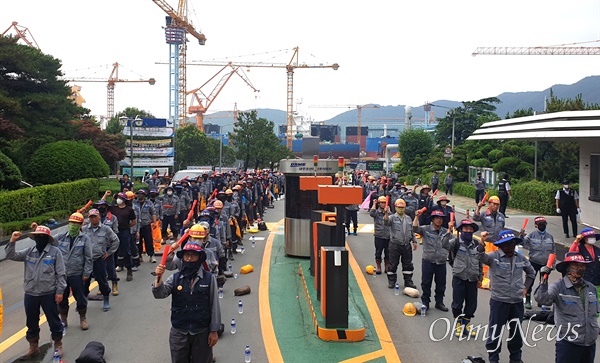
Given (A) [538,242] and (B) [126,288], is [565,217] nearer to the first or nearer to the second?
(A) [538,242]

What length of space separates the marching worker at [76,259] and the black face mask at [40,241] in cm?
73

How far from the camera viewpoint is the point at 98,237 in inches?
354

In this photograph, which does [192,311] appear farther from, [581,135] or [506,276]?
[581,135]

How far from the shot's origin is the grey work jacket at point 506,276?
659 centimetres

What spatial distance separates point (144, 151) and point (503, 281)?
41231mm

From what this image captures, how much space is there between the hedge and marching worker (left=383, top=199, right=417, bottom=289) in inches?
424

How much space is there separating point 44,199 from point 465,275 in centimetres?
1446

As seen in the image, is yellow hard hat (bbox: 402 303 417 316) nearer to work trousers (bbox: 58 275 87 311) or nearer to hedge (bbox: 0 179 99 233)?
work trousers (bbox: 58 275 87 311)

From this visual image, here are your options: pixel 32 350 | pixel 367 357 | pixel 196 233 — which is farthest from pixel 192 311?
pixel 32 350

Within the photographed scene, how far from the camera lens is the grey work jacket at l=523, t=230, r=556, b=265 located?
9.35m

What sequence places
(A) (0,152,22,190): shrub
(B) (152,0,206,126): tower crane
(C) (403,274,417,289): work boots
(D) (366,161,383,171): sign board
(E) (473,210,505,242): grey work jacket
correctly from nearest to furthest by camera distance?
(E) (473,210,505,242): grey work jacket, (C) (403,274,417,289): work boots, (A) (0,152,22,190): shrub, (D) (366,161,383,171): sign board, (B) (152,0,206,126): tower crane

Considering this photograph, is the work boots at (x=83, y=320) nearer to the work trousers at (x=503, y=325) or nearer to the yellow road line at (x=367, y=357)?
the yellow road line at (x=367, y=357)

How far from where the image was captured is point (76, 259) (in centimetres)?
793

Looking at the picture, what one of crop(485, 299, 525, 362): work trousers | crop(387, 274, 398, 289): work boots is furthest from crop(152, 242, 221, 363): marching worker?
crop(387, 274, 398, 289): work boots
